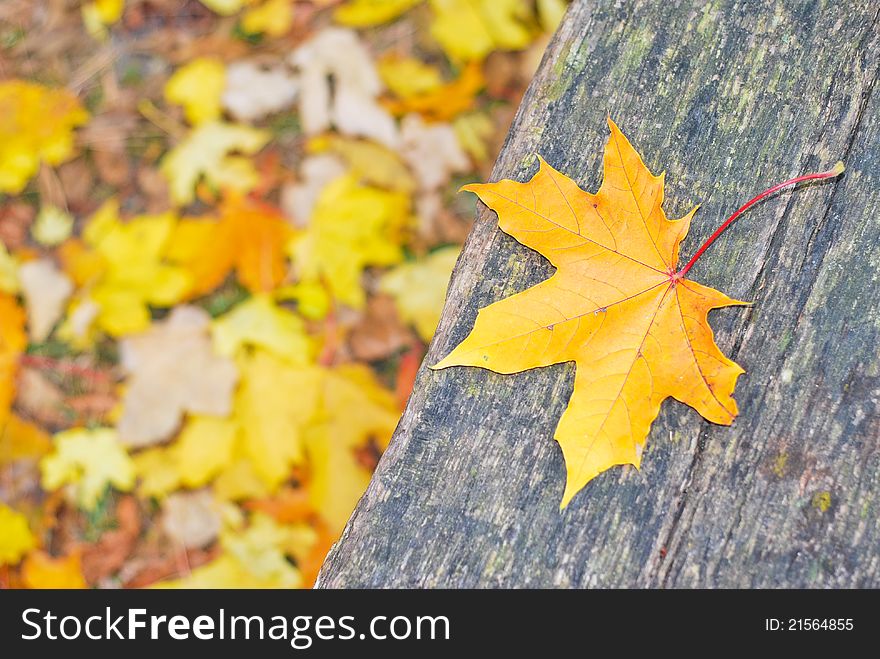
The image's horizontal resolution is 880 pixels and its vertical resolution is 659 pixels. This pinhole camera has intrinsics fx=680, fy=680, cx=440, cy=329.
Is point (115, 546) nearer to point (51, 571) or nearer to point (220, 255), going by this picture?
point (51, 571)

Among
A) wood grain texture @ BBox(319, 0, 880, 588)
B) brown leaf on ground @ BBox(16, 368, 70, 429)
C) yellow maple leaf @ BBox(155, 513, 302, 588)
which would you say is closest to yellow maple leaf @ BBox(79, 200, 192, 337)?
brown leaf on ground @ BBox(16, 368, 70, 429)

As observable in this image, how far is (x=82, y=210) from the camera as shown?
237 cm

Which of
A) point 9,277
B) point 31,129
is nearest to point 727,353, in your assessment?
point 9,277

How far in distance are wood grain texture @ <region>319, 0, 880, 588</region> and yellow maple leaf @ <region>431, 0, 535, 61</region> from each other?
117 centimetres

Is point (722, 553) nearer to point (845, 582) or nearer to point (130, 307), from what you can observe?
point (845, 582)

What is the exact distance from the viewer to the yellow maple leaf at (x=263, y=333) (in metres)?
1.95

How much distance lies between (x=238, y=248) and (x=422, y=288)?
1.94ft

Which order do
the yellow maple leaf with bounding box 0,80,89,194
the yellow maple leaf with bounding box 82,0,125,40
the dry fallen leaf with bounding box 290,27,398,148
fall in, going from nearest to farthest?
the dry fallen leaf with bounding box 290,27,398,148 < the yellow maple leaf with bounding box 0,80,89,194 < the yellow maple leaf with bounding box 82,0,125,40

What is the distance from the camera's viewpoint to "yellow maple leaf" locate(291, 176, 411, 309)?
2000 mm

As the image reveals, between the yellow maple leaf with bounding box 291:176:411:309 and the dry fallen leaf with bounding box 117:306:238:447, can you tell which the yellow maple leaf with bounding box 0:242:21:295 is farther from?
the yellow maple leaf with bounding box 291:176:411:309

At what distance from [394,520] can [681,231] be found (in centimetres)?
63
